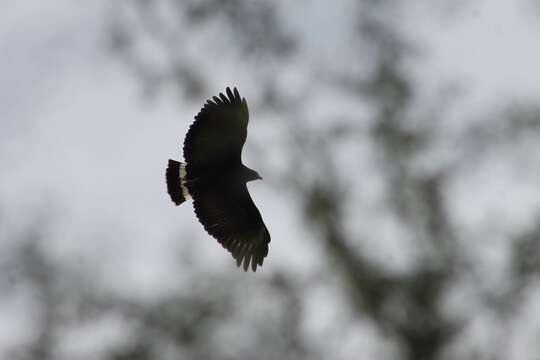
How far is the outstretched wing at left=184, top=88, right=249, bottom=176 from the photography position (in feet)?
32.2

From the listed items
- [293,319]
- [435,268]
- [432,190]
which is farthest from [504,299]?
[293,319]

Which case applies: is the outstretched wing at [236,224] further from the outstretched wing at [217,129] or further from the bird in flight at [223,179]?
the outstretched wing at [217,129]

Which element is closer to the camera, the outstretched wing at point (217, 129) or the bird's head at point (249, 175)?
the outstretched wing at point (217, 129)

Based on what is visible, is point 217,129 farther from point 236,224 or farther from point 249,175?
point 236,224

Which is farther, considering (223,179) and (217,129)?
(223,179)

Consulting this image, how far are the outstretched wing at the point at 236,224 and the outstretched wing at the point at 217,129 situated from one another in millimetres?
700

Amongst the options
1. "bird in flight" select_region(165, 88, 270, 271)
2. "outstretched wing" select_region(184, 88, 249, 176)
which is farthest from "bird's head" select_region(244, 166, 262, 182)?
"outstretched wing" select_region(184, 88, 249, 176)

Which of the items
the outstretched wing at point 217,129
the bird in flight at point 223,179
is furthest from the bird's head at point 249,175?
the outstretched wing at point 217,129

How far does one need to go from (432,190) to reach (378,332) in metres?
2.80

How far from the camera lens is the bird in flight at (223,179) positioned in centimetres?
989

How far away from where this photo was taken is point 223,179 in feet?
34.5

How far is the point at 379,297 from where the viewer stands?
15305mm

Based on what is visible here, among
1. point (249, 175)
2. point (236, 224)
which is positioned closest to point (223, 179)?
point (249, 175)

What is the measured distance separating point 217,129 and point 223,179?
0.82 meters
